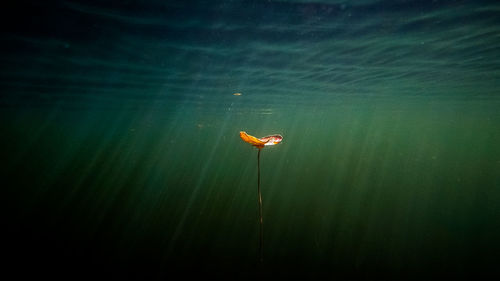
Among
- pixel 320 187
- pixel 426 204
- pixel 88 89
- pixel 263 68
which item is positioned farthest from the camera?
pixel 320 187

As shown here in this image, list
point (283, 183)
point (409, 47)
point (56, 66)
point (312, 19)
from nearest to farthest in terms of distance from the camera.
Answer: point (312, 19) < point (409, 47) < point (56, 66) < point (283, 183)

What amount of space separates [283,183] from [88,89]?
63.1 ft

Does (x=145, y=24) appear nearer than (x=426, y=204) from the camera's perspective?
Yes

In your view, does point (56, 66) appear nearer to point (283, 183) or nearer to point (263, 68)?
point (263, 68)

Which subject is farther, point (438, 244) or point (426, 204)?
point (426, 204)

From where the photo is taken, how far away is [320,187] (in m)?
23.1

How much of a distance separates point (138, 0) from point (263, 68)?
672cm

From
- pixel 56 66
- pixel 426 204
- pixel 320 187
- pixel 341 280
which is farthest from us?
pixel 320 187

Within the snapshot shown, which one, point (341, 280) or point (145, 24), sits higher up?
point (145, 24)

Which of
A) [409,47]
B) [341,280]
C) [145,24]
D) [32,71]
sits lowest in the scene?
[341,280]

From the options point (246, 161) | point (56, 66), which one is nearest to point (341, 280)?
point (56, 66)

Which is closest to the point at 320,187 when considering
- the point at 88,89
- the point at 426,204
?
the point at 426,204

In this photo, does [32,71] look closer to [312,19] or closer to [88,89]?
[88,89]

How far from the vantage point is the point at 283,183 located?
25578 millimetres
